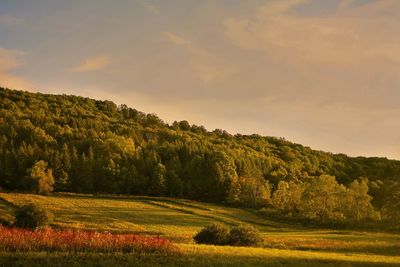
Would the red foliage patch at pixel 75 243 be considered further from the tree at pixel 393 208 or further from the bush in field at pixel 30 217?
the tree at pixel 393 208

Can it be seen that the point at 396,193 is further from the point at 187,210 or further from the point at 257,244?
the point at 257,244

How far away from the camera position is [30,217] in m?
54.2

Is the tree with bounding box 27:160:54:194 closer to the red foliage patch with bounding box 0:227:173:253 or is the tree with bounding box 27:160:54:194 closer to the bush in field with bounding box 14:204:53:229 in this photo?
the bush in field with bounding box 14:204:53:229

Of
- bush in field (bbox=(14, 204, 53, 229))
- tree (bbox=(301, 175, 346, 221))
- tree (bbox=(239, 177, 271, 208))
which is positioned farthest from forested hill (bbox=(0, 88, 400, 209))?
bush in field (bbox=(14, 204, 53, 229))

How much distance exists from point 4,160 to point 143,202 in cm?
5177

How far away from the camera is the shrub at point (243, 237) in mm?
43569

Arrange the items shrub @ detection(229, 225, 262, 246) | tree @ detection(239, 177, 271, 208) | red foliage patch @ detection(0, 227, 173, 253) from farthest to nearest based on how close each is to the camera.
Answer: tree @ detection(239, 177, 271, 208), shrub @ detection(229, 225, 262, 246), red foliage patch @ detection(0, 227, 173, 253)

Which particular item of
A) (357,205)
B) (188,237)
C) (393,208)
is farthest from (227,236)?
(357,205)

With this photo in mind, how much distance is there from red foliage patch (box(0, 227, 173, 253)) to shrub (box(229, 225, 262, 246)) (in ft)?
47.2

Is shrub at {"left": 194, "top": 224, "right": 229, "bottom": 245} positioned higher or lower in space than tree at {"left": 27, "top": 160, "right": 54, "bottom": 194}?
lower

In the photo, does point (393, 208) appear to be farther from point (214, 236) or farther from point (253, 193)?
point (214, 236)

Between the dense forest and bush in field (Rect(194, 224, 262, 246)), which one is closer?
bush in field (Rect(194, 224, 262, 246))

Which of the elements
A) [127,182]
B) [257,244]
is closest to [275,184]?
[127,182]

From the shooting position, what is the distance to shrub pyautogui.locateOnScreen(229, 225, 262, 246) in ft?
143
